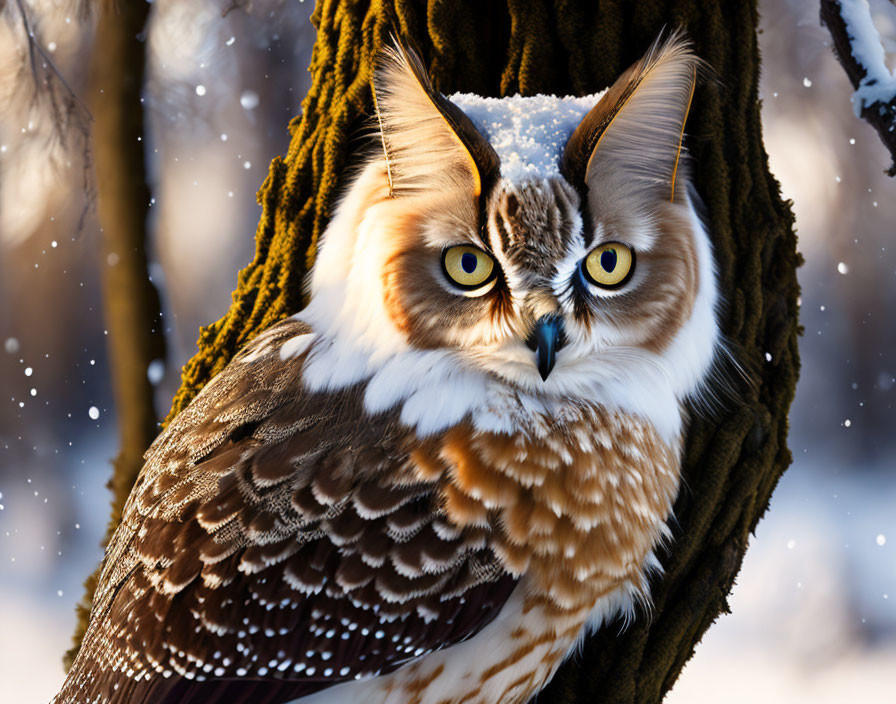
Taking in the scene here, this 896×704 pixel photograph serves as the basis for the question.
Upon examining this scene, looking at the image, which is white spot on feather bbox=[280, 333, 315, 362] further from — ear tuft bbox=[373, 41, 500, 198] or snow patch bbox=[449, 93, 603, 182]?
snow patch bbox=[449, 93, 603, 182]

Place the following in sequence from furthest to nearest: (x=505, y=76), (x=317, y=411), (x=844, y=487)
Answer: (x=844, y=487), (x=505, y=76), (x=317, y=411)

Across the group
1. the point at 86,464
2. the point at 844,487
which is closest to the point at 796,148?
the point at 844,487

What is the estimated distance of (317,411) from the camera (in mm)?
1090

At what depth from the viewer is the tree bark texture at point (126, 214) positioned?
2.03 meters

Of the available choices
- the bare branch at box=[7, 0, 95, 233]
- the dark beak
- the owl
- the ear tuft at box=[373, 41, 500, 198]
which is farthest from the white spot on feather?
the bare branch at box=[7, 0, 95, 233]

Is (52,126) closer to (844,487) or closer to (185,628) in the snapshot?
(185,628)

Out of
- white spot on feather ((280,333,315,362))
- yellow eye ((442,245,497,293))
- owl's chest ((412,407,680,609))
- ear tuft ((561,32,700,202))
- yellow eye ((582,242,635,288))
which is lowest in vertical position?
owl's chest ((412,407,680,609))

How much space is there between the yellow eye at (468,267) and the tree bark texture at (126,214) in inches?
52.0

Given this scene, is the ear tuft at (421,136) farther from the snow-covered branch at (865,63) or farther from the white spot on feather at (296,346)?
the snow-covered branch at (865,63)

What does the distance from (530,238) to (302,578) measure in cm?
51

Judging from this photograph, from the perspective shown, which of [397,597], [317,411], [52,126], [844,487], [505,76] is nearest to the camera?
[397,597]

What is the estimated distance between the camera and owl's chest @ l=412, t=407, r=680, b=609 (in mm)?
1014

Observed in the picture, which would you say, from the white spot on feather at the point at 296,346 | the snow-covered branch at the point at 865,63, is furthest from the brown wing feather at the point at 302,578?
the snow-covered branch at the point at 865,63

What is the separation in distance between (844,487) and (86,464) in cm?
271
